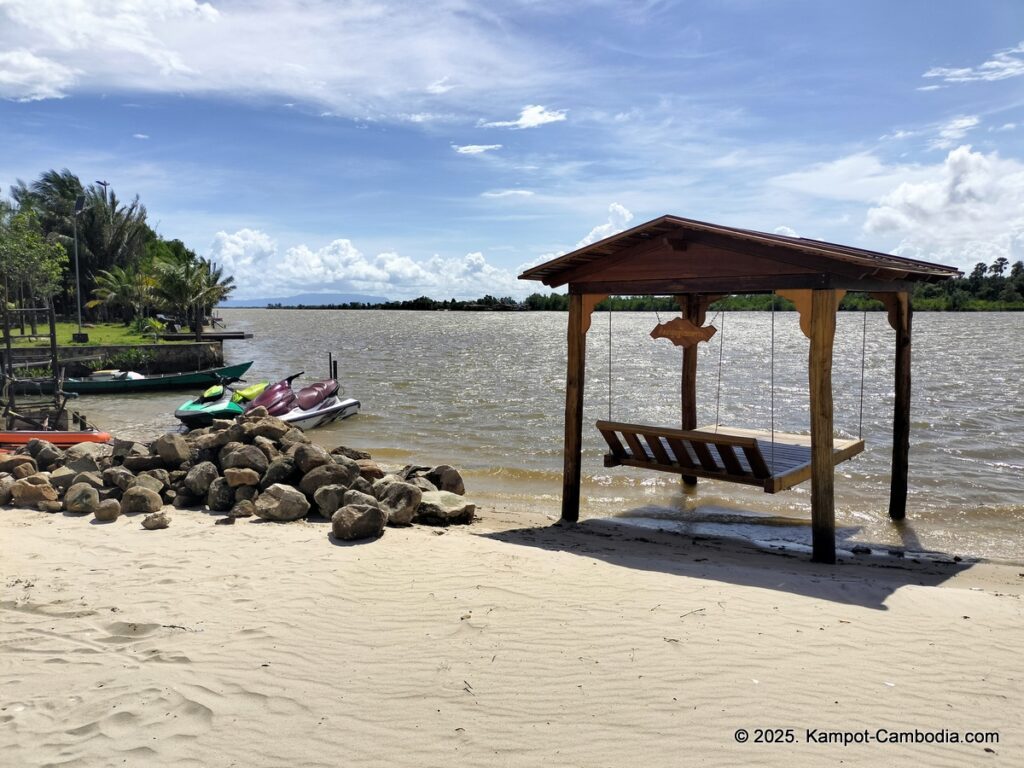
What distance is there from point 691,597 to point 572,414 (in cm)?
393

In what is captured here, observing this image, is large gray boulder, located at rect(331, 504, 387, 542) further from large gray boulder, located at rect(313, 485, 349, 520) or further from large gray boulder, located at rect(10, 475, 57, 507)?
large gray boulder, located at rect(10, 475, 57, 507)

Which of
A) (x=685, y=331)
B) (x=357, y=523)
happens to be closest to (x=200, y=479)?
(x=357, y=523)

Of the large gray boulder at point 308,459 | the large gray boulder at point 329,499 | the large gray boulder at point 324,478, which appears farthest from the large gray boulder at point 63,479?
the large gray boulder at point 329,499

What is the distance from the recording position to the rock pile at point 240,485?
8422 millimetres

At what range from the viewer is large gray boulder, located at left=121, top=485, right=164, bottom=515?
8789mm

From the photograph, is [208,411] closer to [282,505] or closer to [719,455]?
[282,505]

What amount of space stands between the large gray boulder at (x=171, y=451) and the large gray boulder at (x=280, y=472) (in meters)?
1.74

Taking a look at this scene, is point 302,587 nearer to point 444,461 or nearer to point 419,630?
point 419,630

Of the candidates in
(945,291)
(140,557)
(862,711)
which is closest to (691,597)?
(862,711)

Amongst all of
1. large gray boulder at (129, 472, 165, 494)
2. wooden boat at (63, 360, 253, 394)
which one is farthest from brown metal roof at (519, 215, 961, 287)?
wooden boat at (63, 360, 253, 394)

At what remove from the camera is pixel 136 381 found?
2661 cm

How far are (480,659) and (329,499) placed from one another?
422cm

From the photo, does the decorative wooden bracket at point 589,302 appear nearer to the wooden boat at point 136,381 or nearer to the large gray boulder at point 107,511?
the large gray boulder at point 107,511

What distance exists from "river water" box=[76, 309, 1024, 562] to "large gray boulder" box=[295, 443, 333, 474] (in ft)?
11.0
